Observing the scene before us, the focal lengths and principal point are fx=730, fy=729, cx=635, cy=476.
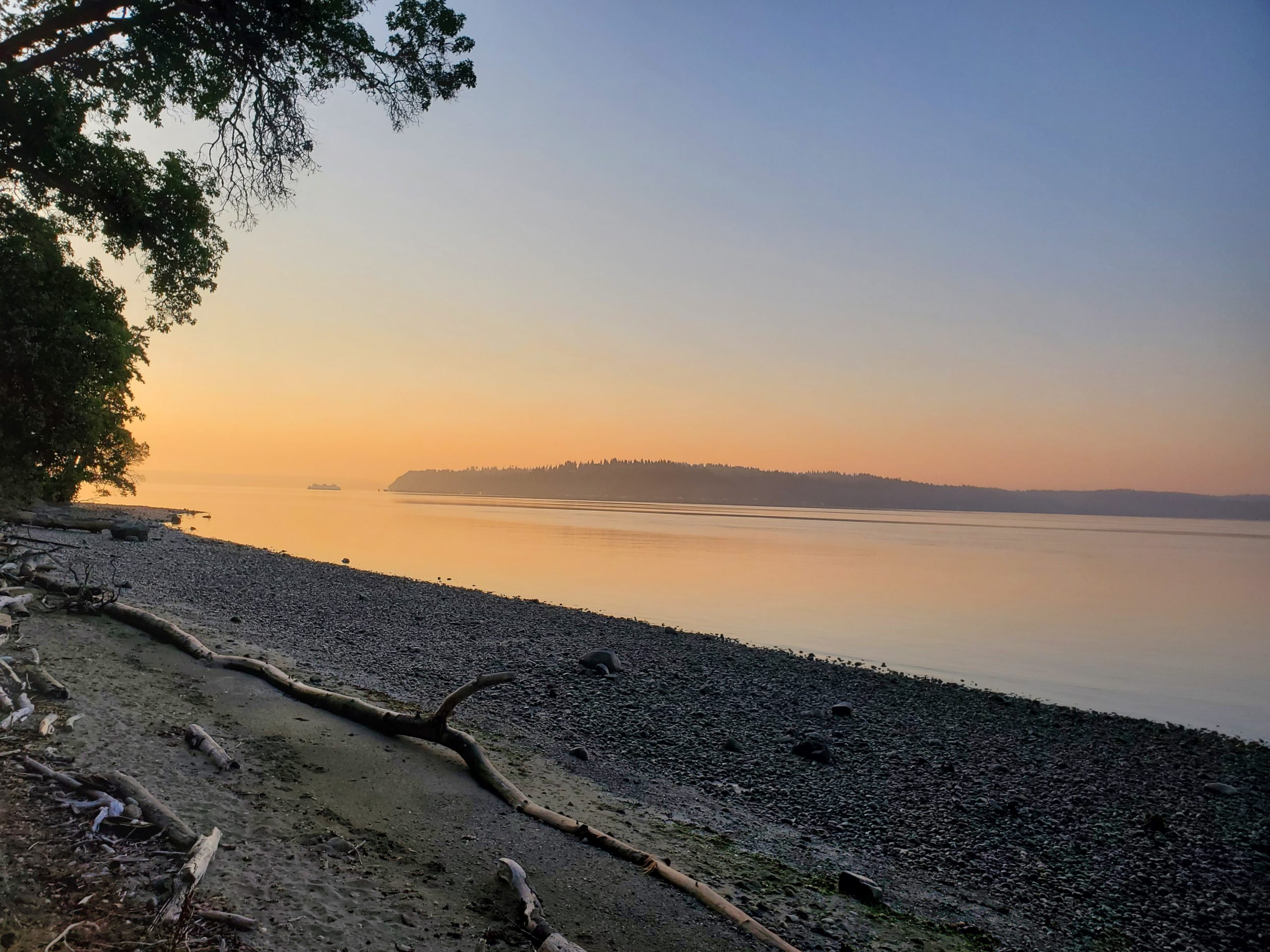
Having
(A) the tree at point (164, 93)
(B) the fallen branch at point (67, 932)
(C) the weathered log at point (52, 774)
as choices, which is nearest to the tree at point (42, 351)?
(A) the tree at point (164, 93)

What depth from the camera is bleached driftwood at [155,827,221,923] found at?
4258 mm

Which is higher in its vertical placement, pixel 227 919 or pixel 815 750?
pixel 227 919

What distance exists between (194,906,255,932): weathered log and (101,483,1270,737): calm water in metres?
17.7

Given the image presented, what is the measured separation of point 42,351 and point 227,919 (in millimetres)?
9701

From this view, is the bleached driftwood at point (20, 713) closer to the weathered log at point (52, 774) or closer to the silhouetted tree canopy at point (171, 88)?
the weathered log at point (52, 774)

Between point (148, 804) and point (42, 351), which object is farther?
point (42, 351)

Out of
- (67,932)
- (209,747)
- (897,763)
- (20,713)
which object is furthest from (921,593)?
(67,932)

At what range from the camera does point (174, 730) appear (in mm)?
7535

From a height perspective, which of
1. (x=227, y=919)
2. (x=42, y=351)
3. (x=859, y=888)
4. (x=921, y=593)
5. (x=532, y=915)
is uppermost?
(x=42, y=351)

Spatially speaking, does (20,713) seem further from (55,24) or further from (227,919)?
(55,24)

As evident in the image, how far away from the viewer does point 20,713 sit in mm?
7047

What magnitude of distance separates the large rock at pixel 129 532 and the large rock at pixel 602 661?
2614 centimetres

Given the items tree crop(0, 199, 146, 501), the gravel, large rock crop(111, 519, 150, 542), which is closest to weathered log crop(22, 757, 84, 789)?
the gravel

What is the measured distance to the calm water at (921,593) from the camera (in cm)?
2052
